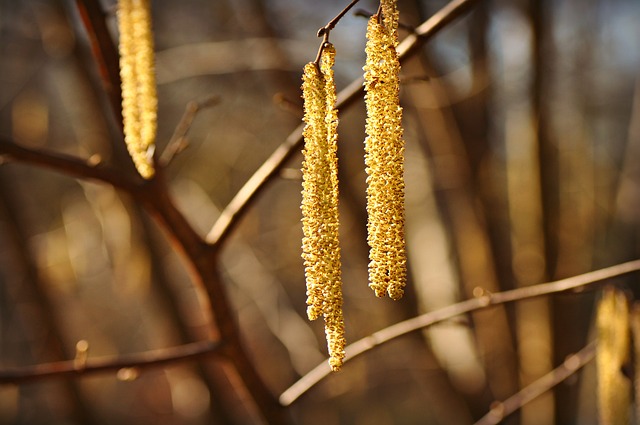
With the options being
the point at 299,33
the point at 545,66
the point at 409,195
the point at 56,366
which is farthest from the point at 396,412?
the point at 56,366

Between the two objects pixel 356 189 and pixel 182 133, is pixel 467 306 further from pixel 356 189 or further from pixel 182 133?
pixel 356 189

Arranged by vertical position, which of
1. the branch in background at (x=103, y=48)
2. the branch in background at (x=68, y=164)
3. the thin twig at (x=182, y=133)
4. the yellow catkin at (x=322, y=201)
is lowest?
the yellow catkin at (x=322, y=201)

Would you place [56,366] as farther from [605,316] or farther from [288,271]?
[288,271]

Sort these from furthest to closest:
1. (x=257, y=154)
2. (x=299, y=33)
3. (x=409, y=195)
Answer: (x=257, y=154) → (x=409, y=195) → (x=299, y=33)

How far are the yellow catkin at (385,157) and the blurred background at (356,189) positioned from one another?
406mm

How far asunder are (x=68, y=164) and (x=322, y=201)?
1.75ft

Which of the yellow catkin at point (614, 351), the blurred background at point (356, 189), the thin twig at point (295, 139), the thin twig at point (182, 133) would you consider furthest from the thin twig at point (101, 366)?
the yellow catkin at point (614, 351)

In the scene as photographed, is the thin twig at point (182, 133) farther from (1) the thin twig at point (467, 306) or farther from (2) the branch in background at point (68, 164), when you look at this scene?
(1) the thin twig at point (467, 306)

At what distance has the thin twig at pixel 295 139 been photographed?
33.1 inches

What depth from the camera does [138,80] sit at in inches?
34.4

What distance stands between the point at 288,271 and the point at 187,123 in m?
3.41

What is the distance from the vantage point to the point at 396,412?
16.6 ft

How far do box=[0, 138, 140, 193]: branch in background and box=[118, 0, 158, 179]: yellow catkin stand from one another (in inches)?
5.0

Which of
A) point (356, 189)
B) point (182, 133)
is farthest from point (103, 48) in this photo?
point (356, 189)
